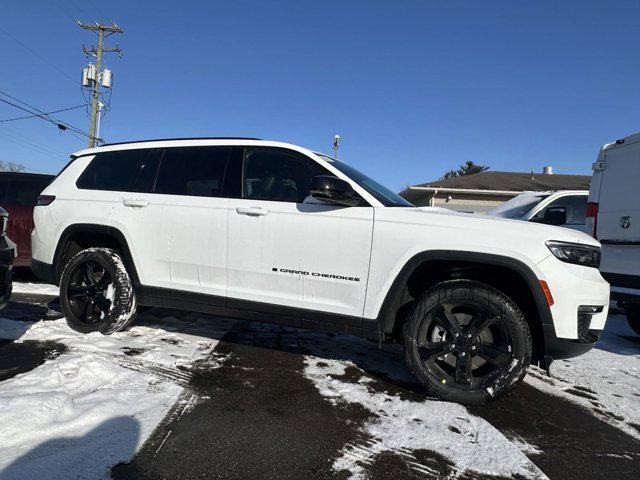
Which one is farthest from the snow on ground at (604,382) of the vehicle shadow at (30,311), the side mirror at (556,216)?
the vehicle shadow at (30,311)

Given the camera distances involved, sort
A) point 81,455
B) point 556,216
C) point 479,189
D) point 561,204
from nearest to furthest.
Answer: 1. point 81,455
2. point 556,216
3. point 561,204
4. point 479,189

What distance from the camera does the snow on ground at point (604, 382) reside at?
3032 millimetres

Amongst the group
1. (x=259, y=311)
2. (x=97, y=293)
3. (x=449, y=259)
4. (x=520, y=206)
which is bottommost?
(x=97, y=293)

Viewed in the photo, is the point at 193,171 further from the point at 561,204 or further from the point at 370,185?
the point at 561,204

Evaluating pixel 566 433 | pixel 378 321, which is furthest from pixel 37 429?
pixel 566 433

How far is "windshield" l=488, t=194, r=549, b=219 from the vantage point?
7.18m

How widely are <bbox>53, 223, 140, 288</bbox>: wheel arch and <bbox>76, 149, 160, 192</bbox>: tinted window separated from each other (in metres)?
0.42

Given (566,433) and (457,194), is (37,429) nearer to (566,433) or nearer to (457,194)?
(566,433)

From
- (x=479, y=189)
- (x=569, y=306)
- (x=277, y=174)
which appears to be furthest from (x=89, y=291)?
(x=479, y=189)

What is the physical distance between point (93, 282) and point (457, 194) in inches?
684

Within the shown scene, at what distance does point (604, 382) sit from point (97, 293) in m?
4.85

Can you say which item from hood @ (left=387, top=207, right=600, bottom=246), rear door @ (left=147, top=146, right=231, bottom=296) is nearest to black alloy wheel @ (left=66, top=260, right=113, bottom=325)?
rear door @ (left=147, top=146, right=231, bottom=296)

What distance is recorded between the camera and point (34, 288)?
249 inches

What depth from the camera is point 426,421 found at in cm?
263
